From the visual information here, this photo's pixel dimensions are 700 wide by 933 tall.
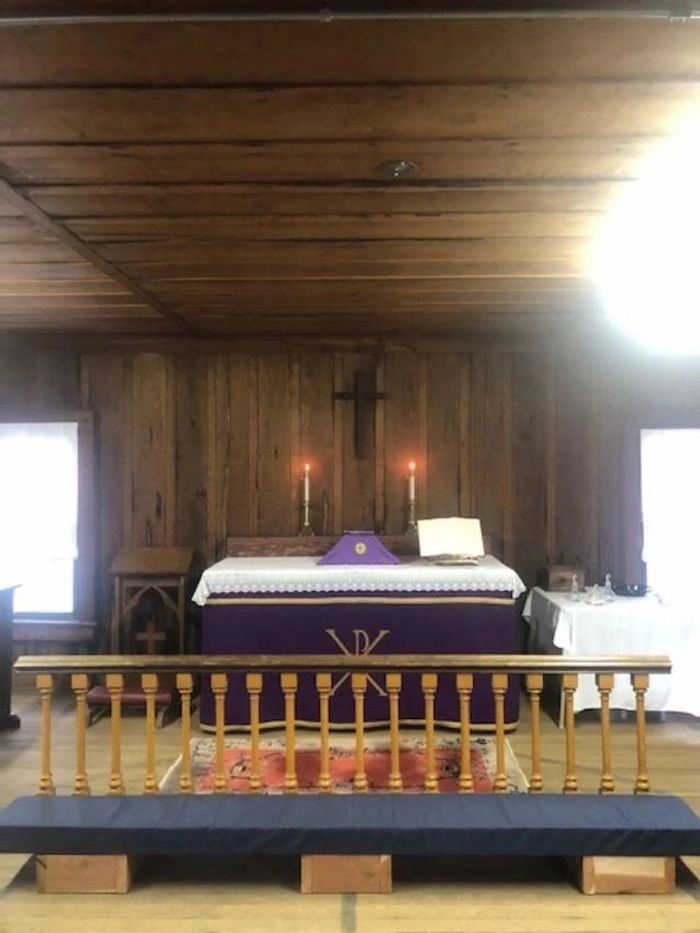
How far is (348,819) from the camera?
105 inches

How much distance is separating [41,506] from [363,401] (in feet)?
7.97

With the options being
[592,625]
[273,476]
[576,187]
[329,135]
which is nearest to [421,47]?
[329,135]

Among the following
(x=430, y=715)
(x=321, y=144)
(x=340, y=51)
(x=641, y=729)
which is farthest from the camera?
(x=430, y=715)

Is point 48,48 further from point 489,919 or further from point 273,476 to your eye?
point 273,476

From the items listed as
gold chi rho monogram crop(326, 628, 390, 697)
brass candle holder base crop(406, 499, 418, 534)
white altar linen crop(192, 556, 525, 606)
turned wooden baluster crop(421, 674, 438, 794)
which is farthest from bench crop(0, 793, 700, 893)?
brass candle holder base crop(406, 499, 418, 534)

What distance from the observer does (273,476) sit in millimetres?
5426

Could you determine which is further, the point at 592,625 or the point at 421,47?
the point at 592,625

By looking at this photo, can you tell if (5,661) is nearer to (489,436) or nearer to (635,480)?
(489,436)

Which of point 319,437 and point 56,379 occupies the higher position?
point 56,379

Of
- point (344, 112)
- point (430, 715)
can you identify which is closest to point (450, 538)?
point (430, 715)

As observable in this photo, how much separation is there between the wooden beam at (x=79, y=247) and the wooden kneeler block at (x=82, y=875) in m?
2.31

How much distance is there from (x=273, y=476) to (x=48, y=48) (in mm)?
3805

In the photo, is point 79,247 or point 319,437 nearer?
point 79,247

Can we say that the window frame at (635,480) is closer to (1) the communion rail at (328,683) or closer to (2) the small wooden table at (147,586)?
(1) the communion rail at (328,683)
